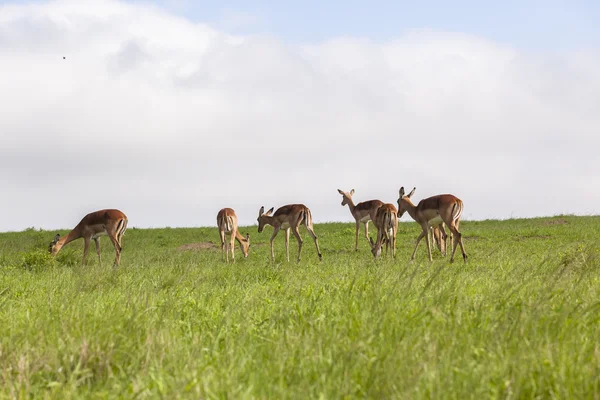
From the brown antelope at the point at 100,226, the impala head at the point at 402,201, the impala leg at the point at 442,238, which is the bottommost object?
the impala leg at the point at 442,238

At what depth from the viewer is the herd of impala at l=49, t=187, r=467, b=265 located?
1606cm

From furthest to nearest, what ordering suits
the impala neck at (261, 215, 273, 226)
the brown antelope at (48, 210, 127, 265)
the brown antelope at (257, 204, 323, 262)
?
1. the impala neck at (261, 215, 273, 226)
2. the brown antelope at (257, 204, 323, 262)
3. the brown antelope at (48, 210, 127, 265)

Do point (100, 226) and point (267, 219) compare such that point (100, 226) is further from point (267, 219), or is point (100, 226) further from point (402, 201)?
point (402, 201)

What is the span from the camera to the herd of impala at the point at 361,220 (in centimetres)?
1606

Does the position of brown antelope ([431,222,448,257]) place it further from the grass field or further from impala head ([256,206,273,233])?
the grass field

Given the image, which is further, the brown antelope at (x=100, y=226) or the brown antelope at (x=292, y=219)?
the brown antelope at (x=292, y=219)

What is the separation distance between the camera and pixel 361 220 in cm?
2277

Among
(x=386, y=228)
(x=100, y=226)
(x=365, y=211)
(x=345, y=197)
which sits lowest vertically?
(x=386, y=228)

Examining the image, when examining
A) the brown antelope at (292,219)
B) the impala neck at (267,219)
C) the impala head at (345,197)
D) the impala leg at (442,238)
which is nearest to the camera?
the impala leg at (442,238)

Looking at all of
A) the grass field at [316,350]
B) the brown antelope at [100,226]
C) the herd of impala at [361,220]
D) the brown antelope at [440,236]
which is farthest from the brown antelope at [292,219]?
the grass field at [316,350]

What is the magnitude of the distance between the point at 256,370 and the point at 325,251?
17.5m

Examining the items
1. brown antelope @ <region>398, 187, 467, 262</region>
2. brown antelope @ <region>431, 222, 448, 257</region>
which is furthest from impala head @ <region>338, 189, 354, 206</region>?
brown antelope @ <region>398, 187, 467, 262</region>

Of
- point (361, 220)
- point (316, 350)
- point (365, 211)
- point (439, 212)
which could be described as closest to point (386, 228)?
point (439, 212)

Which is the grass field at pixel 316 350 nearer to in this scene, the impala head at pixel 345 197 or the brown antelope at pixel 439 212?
the brown antelope at pixel 439 212
